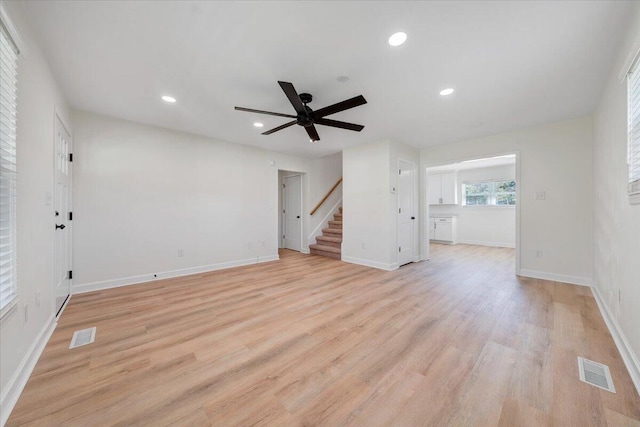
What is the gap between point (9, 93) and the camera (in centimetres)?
147

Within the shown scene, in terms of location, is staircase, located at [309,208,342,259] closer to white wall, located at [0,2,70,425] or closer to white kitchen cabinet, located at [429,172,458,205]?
white kitchen cabinet, located at [429,172,458,205]

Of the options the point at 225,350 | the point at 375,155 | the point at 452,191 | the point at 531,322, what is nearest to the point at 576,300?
the point at 531,322

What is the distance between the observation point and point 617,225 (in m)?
2.12

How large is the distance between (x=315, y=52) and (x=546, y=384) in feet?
9.65

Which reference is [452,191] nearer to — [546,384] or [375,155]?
[375,155]

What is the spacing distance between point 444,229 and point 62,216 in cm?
880

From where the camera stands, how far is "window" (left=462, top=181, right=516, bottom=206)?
23.2ft

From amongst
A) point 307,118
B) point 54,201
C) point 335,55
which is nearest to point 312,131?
point 307,118

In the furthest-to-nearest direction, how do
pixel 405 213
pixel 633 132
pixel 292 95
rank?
pixel 405 213 < pixel 292 95 < pixel 633 132

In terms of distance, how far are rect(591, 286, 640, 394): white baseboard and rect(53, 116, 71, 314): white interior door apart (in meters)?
4.86

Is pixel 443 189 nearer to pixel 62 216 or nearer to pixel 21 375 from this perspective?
pixel 62 216

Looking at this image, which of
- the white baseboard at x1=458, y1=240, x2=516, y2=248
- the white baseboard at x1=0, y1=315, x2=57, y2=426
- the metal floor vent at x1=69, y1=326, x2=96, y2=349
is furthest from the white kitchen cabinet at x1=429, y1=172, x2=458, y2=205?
the white baseboard at x1=0, y1=315, x2=57, y2=426

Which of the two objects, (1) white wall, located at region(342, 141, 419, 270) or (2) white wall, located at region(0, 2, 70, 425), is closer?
(2) white wall, located at region(0, 2, 70, 425)

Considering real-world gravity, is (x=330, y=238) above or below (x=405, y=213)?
below
